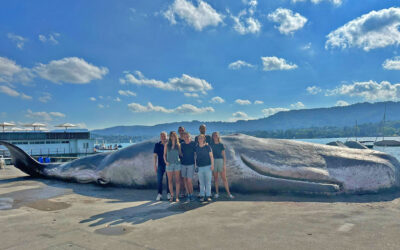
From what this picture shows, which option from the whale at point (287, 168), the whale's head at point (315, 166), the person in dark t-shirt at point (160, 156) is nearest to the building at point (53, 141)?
the whale at point (287, 168)

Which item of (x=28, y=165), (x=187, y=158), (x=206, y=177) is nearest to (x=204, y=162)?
(x=206, y=177)

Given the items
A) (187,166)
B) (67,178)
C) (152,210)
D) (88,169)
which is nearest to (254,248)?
(152,210)

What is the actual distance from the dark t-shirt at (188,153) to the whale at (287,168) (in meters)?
1.42

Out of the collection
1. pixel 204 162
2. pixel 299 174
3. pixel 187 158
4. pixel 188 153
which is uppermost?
pixel 188 153

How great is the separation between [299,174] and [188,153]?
3360mm

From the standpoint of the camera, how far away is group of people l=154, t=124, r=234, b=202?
23.9 feet

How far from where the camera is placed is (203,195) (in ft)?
23.4

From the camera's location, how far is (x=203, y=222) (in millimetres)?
5121

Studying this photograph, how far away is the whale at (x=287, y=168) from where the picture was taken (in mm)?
7832

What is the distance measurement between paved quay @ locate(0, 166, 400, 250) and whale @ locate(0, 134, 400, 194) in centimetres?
37

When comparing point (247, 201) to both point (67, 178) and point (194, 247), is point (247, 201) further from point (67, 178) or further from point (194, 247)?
A: point (67, 178)

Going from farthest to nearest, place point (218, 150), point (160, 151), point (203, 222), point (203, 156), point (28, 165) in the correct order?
1. point (28, 165)
2. point (160, 151)
3. point (218, 150)
4. point (203, 156)
5. point (203, 222)

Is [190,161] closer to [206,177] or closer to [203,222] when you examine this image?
[206,177]

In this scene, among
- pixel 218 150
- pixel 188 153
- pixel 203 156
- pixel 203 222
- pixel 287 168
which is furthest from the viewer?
pixel 287 168
